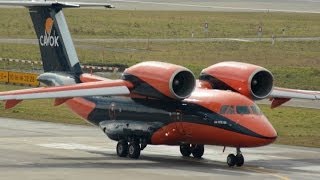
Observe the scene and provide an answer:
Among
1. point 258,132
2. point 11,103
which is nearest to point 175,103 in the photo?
point 258,132

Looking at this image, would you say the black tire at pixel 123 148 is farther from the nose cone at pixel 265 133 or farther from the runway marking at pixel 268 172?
the nose cone at pixel 265 133

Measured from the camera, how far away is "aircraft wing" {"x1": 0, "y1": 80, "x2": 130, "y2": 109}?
37.6 m

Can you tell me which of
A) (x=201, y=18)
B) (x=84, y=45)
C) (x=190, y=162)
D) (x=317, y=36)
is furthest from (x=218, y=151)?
(x=201, y=18)

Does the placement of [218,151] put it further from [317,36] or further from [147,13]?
[147,13]

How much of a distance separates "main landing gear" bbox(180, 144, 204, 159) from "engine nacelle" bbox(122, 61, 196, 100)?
2.96m

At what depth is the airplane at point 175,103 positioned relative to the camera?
37344 mm

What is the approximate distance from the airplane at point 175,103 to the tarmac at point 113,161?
943mm

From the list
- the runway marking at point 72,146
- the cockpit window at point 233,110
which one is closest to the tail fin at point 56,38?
the runway marking at point 72,146

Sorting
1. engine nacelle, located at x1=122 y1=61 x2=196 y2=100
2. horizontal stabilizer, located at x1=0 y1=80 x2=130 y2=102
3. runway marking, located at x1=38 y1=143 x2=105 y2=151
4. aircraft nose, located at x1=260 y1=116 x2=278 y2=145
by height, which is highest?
engine nacelle, located at x1=122 y1=61 x2=196 y2=100

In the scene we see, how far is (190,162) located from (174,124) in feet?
6.11

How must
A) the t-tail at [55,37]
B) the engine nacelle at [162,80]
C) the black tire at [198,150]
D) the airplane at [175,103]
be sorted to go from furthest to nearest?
the t-tail at [55,37], the black tire at [198,150], the engine nacelle at [162,80], the airplane at [175,103]

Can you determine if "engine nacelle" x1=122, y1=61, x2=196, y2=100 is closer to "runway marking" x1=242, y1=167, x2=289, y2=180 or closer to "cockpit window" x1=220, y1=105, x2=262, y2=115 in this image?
"cockpit window" x1=220, y1=105, x2=262, y2=115

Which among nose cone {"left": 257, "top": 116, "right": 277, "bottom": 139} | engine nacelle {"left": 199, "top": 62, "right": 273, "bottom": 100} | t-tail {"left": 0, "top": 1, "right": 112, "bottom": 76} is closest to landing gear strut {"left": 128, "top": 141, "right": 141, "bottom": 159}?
engine nacelle {"left": 199, "top": 62, "right": 273, "bottom": 100}

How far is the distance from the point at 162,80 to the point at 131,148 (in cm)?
343
